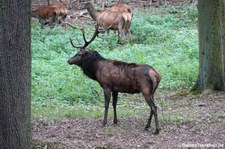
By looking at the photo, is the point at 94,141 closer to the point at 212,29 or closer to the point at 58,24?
the point at 212,29

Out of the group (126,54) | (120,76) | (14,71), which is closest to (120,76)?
(120,76)

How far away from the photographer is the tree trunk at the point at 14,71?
21.0 feet

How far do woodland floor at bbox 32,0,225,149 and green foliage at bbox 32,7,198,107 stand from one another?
9.80 feet

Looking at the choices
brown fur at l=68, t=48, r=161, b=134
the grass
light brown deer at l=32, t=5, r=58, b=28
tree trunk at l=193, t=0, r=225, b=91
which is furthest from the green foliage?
light brown deer at l=32, t=5, r=58, b=28

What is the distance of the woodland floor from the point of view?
27.2ft

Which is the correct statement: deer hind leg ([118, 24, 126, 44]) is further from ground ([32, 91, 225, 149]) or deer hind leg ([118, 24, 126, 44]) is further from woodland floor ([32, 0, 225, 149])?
woodland floor ([32, 0, 225, 149])

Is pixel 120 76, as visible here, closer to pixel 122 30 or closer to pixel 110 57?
pixel 110 57

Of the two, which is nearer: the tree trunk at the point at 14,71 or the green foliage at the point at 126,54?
the tree trunk at the point at 14,71

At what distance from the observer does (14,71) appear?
647 cm

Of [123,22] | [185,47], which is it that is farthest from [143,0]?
[185,47]

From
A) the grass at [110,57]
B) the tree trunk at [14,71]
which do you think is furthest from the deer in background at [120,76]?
the tree trunk at [14,71]

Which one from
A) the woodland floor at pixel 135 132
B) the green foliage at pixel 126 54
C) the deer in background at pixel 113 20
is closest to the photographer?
the woodland floor at pixel 135 132

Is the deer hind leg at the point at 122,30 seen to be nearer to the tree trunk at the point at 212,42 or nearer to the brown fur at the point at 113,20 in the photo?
the brown fur at the point at 113,20

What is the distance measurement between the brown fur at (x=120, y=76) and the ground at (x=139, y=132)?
35 centimetres
